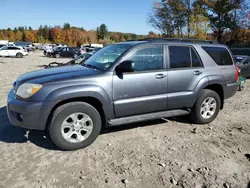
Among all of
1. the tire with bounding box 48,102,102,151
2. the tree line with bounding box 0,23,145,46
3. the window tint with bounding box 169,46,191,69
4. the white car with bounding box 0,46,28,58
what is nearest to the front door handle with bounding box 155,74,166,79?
the window tint with bounding box 169,46,191,69

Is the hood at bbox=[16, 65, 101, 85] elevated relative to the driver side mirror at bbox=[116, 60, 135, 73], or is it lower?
lower

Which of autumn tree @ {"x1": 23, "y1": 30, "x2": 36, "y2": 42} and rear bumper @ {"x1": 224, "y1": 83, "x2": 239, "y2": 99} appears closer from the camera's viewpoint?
rear bumper @ {"x1": 224, "y1": 83, "x2": 239, "y2": 99}

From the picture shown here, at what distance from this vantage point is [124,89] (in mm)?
4129

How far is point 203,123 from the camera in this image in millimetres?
5254

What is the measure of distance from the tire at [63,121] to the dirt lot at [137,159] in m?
0.13

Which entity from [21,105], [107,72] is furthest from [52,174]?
[107,72]

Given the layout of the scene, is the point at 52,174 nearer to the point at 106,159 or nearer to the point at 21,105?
the point at 106,159

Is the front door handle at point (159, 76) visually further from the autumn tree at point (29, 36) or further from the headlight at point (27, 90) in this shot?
the autumn tree at point (29, 36)

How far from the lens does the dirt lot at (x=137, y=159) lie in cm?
312

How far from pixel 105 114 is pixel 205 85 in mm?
2271

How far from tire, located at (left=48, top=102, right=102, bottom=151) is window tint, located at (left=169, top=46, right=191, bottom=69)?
1.82 metres

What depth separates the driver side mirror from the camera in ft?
13.0

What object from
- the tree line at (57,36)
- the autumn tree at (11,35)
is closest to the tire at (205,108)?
the tree line at (57,36)

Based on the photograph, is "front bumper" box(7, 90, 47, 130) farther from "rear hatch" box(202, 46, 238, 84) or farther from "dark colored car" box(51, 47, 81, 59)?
"dark colored car" box(51, 47, 81, 59)
